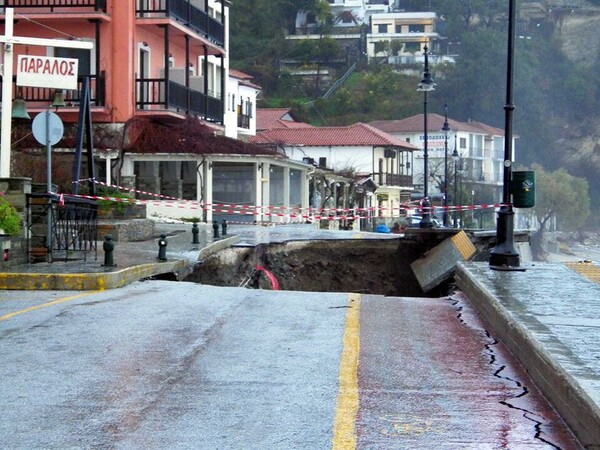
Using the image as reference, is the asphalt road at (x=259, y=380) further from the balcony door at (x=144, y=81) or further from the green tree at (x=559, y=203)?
the green tree at (x=559, y=203)

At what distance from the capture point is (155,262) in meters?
18.4

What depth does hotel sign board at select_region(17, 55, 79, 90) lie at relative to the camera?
1900cm

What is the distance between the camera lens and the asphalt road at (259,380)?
718 cm

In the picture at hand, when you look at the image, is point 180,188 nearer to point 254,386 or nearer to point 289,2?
point 254,386

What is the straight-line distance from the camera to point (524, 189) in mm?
17891

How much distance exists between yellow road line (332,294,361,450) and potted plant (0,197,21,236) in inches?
260

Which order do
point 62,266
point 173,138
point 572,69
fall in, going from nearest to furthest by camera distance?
point 62,266, point 173,138, point 572,69

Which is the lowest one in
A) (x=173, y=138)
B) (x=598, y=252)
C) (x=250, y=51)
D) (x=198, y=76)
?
(x=598, y=252)

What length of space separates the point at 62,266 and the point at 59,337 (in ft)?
21.4

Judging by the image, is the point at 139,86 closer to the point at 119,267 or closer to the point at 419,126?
the point at 119,267

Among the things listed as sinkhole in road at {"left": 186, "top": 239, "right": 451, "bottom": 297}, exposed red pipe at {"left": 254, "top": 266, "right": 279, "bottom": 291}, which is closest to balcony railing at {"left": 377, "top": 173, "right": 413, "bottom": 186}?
sinkhole in road at {"left": 186, "top": 239, "right": 451, "bottom": 297}

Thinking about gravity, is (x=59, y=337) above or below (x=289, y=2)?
below

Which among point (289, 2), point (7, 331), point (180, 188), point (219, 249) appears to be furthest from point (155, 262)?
point (289, 2)

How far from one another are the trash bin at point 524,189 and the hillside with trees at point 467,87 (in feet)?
334
